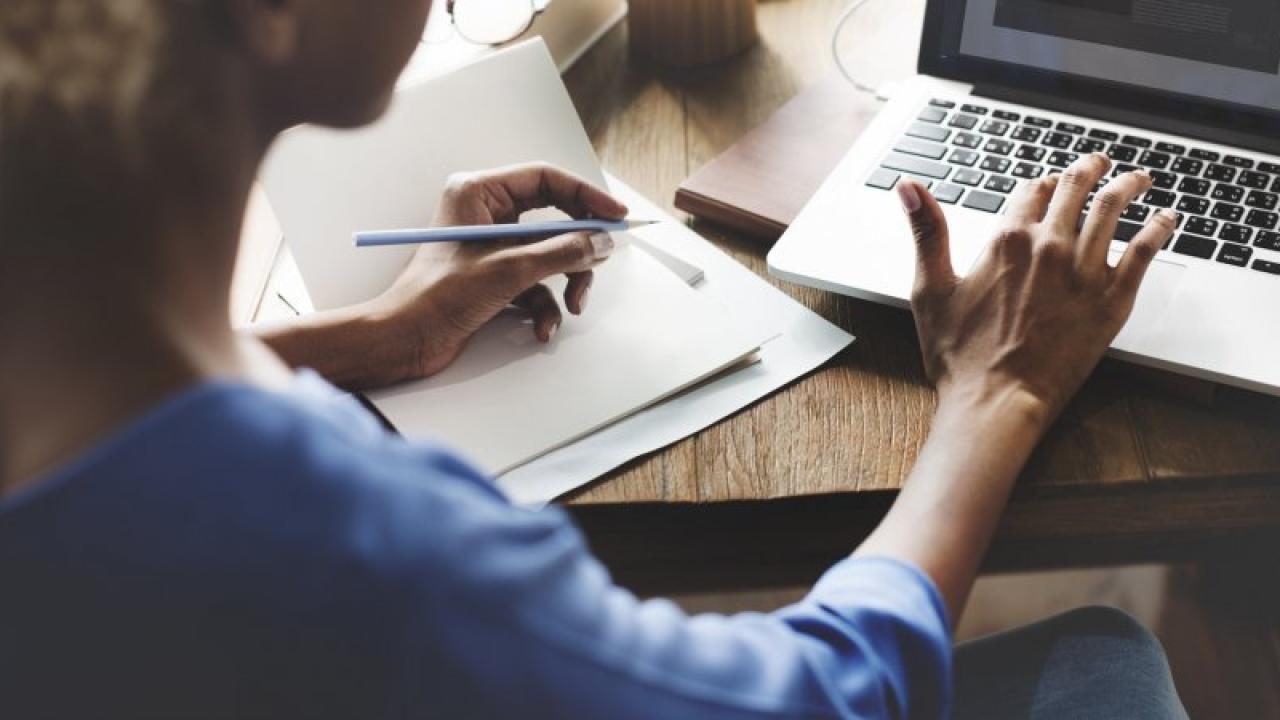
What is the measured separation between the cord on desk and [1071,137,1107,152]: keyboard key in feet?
0.63

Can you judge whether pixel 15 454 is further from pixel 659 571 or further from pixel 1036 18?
pixel 1036 18

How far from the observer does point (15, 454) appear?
0.44 metres

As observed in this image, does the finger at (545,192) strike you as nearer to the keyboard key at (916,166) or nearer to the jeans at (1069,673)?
the keyboard key at (916,166)

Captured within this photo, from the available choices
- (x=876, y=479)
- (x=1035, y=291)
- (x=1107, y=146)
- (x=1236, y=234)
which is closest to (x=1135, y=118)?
(x=1107, y=146)

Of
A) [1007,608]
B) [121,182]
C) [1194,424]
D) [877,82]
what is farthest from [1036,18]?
[1007,608]

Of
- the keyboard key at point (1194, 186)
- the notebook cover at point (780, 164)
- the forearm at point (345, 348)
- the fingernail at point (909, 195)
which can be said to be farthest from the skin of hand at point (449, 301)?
the keyboard key at point (1194, 186)

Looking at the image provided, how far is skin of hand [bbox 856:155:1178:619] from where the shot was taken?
70cm

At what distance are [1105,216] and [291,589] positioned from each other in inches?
24.0

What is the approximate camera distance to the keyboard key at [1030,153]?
3.06ft

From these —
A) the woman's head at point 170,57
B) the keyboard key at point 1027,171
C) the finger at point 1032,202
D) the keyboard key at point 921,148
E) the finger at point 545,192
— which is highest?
the woman's head at point 170,57

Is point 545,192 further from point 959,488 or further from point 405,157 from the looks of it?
point 959,488

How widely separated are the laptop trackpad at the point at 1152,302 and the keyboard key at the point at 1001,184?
3.9 inches

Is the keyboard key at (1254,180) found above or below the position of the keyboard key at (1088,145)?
below

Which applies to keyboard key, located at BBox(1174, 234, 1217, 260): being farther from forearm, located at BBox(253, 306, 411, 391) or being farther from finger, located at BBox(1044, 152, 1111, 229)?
forearm, located at BBox(253, 306, 411, 391)
